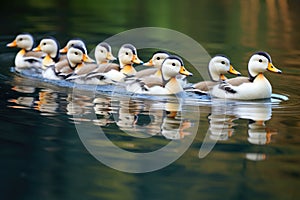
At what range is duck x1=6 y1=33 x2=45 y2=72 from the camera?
Answer: 40.7 feet

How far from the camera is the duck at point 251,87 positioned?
398 inches

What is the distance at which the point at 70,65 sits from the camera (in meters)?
11.7

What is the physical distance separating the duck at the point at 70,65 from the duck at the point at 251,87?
91.4 inches

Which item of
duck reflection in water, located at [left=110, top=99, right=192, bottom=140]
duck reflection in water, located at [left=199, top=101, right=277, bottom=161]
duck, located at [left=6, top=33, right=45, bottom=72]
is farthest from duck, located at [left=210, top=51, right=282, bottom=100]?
duck, located at [left=6, top=33, right=45, bottom=72]

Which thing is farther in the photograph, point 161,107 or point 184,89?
point 184,89

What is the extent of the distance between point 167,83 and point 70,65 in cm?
196

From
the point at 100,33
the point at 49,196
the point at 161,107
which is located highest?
the point at 100,33

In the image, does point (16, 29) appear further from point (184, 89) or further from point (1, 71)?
point (184, 89)

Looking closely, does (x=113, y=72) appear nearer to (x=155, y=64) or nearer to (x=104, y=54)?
(x=155, y=64)

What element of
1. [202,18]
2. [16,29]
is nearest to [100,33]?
[16,29]

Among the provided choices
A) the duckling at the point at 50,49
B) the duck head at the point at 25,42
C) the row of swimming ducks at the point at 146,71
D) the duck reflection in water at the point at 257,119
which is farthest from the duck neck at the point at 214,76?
the duck head at the point at 25,42

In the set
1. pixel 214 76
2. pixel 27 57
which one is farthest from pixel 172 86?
pixel 27 57

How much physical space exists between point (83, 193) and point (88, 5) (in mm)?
18274

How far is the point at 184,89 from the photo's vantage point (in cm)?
1059
